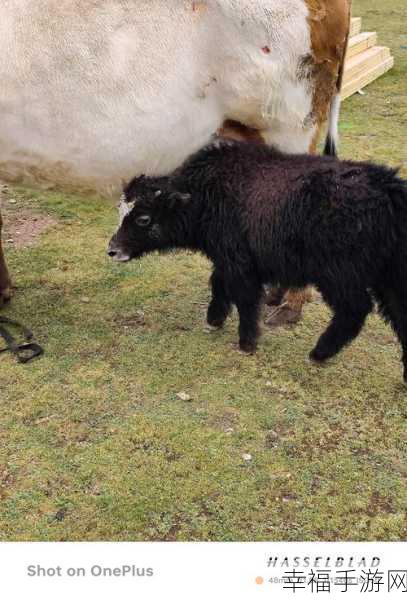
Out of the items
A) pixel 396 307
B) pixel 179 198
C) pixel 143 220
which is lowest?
pixel 396 307

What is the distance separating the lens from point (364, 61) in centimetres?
817

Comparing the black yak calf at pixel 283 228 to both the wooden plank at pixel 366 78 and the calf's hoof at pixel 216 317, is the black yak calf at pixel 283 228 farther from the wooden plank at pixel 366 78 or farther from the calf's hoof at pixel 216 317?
the wooden plank at pixel 366 78

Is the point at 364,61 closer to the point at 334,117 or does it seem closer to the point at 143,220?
the point at 334,117

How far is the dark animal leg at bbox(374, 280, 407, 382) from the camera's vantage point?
305 centimetres

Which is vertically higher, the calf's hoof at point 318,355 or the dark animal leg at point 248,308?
the dark animal leg at point 248,308

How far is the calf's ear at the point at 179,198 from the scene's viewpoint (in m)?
3.29

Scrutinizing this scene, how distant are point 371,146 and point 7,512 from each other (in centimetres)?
483

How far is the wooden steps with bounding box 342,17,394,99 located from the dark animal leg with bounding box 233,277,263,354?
197 inches

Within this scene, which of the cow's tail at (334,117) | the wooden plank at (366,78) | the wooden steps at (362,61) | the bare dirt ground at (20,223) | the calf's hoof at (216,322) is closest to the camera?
the cow's tail at (334,117)

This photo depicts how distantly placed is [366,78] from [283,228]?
228 inches

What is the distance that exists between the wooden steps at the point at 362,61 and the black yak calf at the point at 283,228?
16.0 feet

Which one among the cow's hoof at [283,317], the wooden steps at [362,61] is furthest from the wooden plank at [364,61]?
the cow's hoof at [283,317]

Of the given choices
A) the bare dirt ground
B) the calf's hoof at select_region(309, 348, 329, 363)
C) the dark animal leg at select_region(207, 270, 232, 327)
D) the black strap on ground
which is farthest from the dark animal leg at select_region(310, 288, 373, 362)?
the bare dirt ground

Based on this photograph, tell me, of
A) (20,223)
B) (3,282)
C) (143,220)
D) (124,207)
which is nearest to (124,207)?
(124,207)
